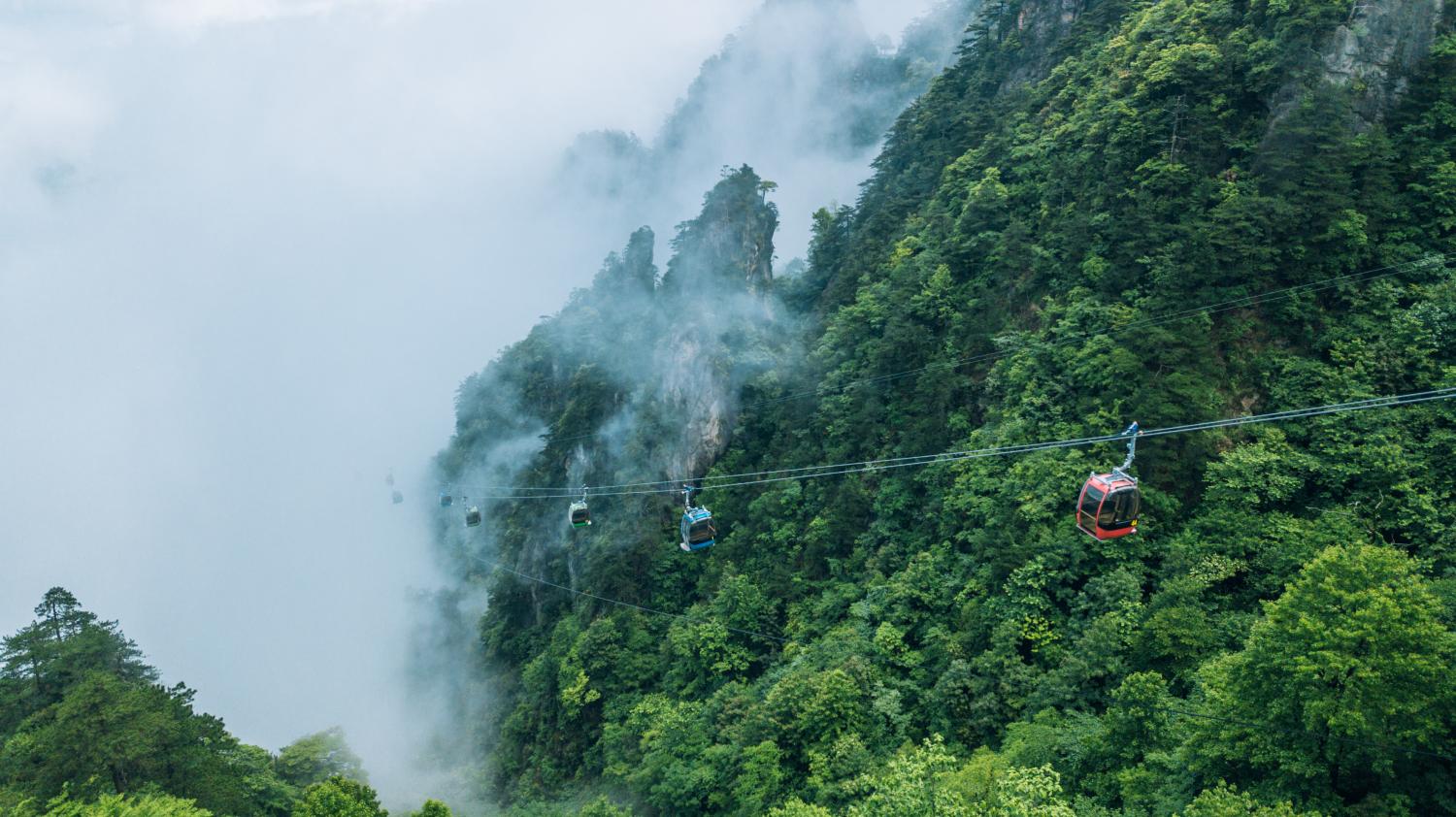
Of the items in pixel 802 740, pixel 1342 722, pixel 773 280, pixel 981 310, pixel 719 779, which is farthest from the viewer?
pixel 773 280

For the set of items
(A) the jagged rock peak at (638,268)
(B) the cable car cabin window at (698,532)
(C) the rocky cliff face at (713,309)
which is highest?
(A) the jagged rock peak at (638,268)

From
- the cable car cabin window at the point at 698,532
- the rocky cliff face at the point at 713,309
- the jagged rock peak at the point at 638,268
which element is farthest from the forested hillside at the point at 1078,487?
the jagged rock peak at the point at 638,268

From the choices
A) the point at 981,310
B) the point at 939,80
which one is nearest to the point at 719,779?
the point at 981,310

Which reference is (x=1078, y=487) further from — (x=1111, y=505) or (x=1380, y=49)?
(x=1380, y=49)

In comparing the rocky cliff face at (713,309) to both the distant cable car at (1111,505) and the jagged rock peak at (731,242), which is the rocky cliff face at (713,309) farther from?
the distant cable car at (1111,505)

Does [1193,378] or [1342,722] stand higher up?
[1193,378]

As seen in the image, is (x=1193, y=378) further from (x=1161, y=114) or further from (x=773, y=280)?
(x=773, y=280)

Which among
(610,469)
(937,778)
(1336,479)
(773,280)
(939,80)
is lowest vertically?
(937,778)
